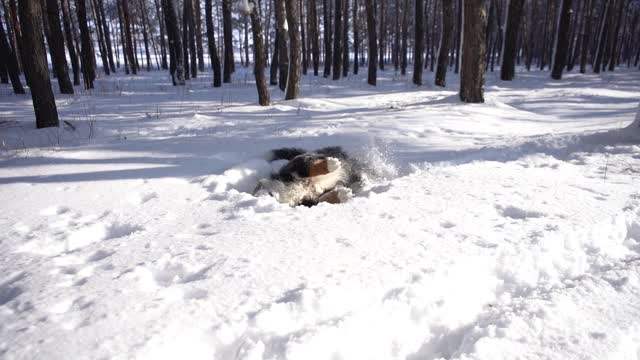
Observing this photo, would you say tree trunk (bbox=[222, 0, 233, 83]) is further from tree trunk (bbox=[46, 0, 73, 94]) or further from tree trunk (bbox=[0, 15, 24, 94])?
tree trunk (bbox=[0, 15, 24, 94])

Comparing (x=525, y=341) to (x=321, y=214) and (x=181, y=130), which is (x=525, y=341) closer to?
(x=321, y=214)

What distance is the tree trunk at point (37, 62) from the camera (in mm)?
5875

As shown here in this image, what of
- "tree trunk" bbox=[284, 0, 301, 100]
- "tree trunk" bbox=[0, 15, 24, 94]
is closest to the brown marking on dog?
"tree trunk" bbox=[284, 0, 301, 100]

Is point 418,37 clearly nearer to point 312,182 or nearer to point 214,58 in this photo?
point 214,58

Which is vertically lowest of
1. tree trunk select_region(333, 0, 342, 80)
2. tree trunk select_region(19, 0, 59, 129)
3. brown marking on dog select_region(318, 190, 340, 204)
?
brown marking on dog select_region(318, 190, 340, 204)

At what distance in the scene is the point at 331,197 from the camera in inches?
145

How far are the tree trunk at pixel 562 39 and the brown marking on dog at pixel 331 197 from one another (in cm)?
1544

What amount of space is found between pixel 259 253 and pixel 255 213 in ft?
2.29

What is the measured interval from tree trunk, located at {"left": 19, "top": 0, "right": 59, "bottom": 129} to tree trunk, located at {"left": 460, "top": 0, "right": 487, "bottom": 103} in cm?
755

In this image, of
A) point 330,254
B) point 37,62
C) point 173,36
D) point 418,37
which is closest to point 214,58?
point 173,36

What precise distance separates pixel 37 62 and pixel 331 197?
566cm

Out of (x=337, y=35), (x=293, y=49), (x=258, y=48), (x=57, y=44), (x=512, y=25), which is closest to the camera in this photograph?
(x=258, y=48)

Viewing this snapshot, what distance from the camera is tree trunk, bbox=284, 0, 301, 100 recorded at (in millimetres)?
8688

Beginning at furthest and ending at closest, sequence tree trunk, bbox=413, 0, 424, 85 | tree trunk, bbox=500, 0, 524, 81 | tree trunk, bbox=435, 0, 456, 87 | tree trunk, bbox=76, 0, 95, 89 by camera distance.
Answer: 1. tree trunk, bbox=413, 0, 424, 85
2. tree trunk, bbox=500, 0, 524, 81
3. tree trunk, bbox=435, 0, 456, 87
4. tree trunk, bbox=76, 0, 95, 89
